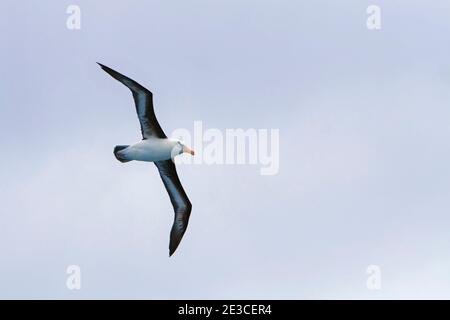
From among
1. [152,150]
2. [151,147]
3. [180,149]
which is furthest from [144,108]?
[180,149]

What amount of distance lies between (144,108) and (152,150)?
60.4 inches

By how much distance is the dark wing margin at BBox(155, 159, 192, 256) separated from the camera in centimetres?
3188

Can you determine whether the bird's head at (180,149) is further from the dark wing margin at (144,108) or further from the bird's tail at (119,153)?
the bird's tail at (119,153)

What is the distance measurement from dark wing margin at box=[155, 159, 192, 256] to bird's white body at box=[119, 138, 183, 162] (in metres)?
1.37

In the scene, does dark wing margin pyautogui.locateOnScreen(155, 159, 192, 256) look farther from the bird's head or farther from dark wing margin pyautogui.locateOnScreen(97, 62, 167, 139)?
dark wing margin pyautogui.locateOnScreen(97, 62, 167, 139)

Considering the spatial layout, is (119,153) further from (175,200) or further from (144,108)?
(175,200)

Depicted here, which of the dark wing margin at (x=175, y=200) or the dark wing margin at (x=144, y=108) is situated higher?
the dark wing margin at (x=144, y=108)

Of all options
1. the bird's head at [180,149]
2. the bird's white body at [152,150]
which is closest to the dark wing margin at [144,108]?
the bird's white body at [152,150]

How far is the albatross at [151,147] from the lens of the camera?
29031mm

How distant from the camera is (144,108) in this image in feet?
97.0

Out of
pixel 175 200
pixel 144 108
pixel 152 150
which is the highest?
pixel 144 108
